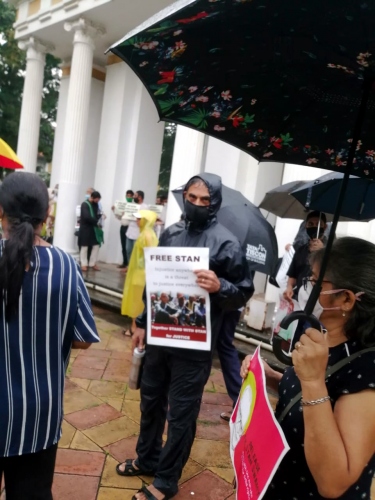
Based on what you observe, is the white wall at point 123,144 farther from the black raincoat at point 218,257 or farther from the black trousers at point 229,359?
the black raincoat at point 218,257

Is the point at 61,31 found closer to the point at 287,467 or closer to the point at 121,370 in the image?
the point at 121,370

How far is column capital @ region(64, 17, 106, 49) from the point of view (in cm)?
905

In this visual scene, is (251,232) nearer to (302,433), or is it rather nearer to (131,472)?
(131,472)

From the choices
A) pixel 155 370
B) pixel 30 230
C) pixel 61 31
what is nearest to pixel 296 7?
pixel 30 230

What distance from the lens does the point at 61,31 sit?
1044 centimetres

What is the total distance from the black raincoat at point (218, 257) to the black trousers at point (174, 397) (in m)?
0.10

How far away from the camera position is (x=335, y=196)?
11.6 ft

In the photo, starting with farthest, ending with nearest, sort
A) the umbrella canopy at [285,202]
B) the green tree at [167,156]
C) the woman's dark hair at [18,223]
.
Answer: the green tree at [167,156], the umbrella canopy at [285,202], the woman's dark hair at [18,223]

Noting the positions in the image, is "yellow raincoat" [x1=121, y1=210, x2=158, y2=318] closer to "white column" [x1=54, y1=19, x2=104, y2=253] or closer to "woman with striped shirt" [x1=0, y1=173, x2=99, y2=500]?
"woman with striped shirt" [x1=0, y1=173, x2=99, y2=500]

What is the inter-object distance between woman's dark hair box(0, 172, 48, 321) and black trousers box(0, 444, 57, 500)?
0.55m

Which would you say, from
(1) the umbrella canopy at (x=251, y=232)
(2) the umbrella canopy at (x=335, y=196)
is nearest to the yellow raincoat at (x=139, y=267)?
(1) the umbrella canopy at (x=251, y=232)

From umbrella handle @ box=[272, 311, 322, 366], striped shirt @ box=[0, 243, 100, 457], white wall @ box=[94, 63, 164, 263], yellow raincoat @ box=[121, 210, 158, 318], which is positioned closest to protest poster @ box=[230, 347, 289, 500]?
umbrella handle @ box=[272, 311, 322, 366]

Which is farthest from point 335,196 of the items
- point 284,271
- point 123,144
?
point 123,144

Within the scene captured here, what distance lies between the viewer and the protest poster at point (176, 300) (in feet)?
6.97
